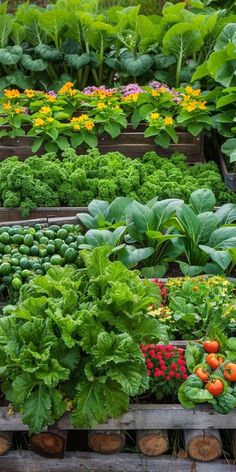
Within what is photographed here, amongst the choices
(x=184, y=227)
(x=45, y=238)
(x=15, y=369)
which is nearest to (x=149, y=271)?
(x=184, y=227)

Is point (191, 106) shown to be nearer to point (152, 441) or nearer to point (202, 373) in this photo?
point (202, 373)

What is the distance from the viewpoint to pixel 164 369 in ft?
9.67

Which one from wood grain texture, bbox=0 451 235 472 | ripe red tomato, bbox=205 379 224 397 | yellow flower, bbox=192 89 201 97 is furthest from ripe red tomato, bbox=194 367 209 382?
yellow flower, bbox=192 89 201 97

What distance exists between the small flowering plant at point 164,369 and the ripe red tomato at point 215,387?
0.16m

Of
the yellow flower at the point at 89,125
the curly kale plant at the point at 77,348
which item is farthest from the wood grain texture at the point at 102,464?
the yellow flower at the point at 89,125

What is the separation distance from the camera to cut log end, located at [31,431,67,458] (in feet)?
9.42

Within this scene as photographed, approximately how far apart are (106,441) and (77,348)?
47 centimetres

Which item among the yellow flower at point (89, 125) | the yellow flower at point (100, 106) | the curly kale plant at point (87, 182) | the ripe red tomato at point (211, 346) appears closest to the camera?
the ripe red tomato at point (211, 346)

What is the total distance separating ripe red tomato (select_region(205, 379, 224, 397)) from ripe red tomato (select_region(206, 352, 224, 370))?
117 mm

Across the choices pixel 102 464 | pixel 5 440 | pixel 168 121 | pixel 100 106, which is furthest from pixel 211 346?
pixel 100 106

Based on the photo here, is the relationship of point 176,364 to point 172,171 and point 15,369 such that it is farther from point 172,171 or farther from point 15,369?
point 172,171

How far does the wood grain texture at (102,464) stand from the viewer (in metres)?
2.92

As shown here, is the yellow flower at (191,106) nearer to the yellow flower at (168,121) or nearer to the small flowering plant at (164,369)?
the yellow flower at (168,121)

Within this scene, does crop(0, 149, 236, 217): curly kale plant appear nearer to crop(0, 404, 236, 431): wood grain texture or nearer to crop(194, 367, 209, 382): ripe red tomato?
crop(194, 367, 209, 382): ripe red tomato
